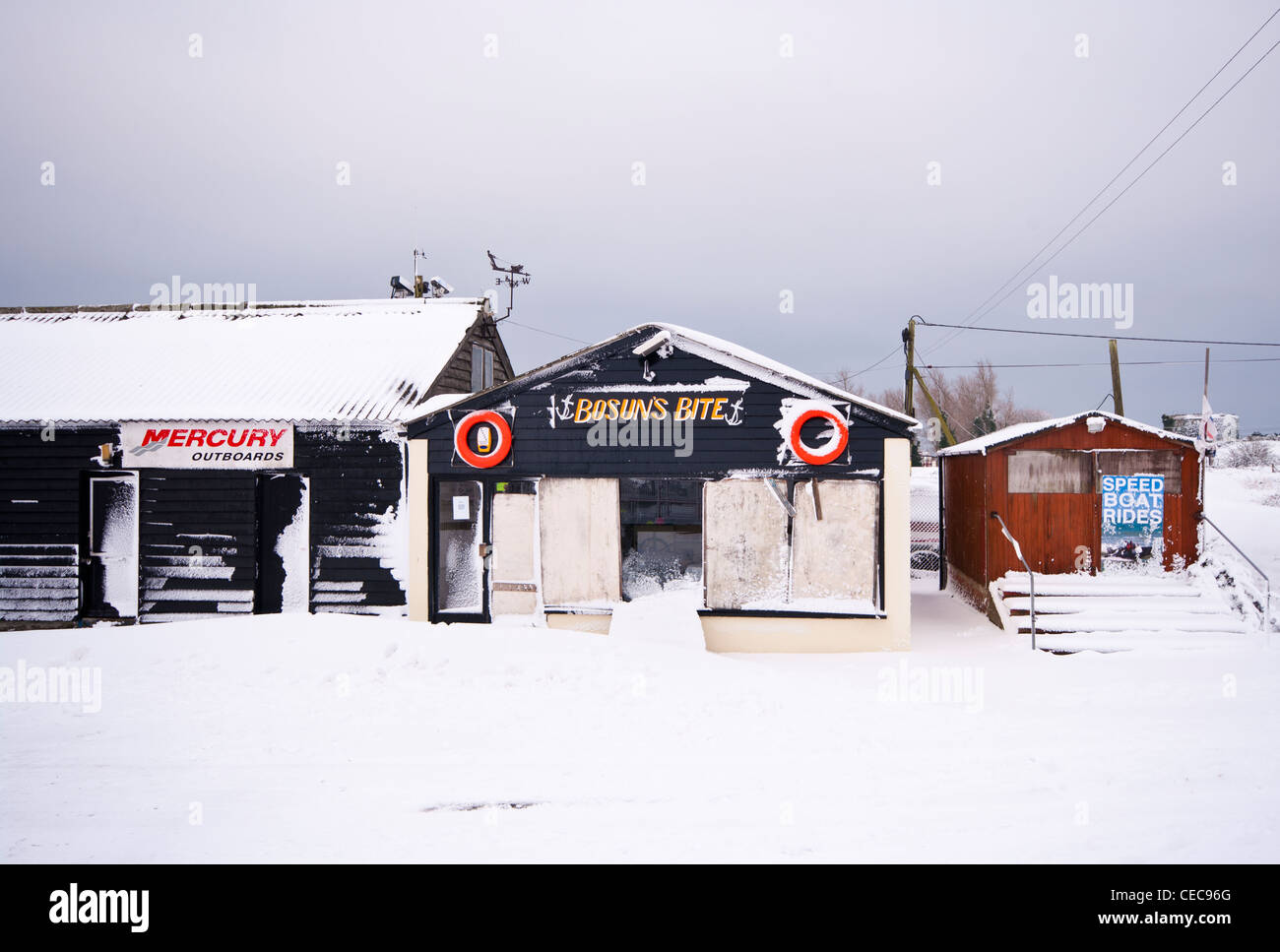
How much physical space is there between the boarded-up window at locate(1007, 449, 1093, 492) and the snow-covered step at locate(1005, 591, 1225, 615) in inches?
72.0

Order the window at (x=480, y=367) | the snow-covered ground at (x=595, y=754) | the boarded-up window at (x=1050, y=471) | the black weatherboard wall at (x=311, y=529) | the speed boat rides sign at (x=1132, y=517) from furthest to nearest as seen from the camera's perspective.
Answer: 1. the window at (x=480, y=367)
2. the boarded-up window at (x=1050, y=471)
3. the speed boat rides sign at (x=1132, y=517)
4. the black weatherboard wall at (x=311, y=529)
5. the snow-covered ground at (x=595, y=754)

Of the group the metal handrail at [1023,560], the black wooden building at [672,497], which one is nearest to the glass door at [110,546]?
the black wooden building at [672,497]

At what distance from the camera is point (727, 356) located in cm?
1112

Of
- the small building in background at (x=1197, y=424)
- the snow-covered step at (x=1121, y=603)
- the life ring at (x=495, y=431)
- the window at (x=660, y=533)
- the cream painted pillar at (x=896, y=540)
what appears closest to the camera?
the cream painted pillar at (x=896, y=540)

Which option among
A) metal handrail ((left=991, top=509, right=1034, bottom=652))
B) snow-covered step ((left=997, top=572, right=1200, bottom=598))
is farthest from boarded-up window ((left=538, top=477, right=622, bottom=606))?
snow-covered step ((left=997, top=572, right=1200, bottom=598))

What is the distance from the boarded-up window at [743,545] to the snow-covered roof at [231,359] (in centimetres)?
493

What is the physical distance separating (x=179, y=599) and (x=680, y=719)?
10006mm

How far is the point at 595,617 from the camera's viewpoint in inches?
449

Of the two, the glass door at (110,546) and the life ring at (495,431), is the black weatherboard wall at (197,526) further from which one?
the life ring at (495,431)

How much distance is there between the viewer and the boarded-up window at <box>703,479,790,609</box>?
1114cm

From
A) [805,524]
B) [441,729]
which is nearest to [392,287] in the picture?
[805,524]

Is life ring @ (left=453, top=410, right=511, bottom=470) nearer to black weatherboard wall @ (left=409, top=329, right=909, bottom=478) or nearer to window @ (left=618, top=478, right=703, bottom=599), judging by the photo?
black weatherboard wall @ (left=409, top=329, right=909, bottom=478)

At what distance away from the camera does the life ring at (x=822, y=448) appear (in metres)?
10.9

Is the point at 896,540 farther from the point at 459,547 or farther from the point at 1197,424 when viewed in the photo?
the point at 1197,424
